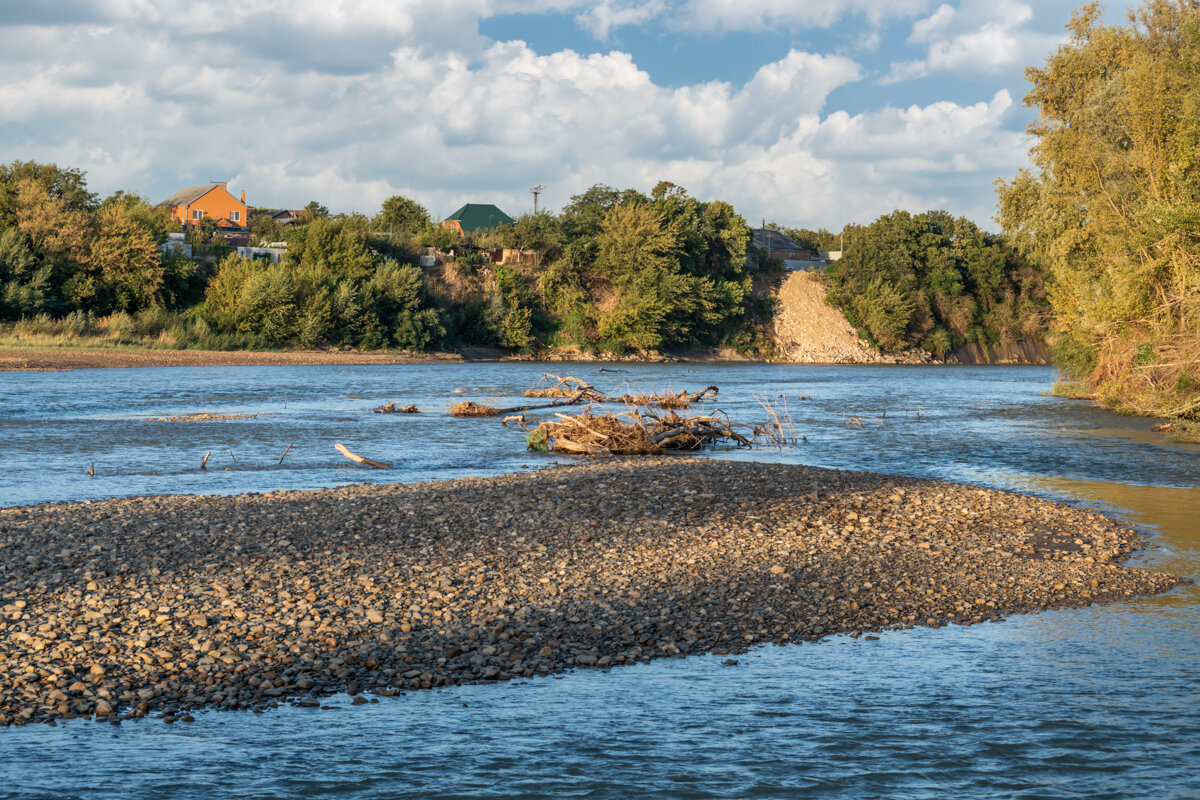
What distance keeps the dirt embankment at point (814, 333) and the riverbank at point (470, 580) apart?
3109 inches

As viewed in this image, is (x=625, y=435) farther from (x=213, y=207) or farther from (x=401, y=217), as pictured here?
(x=213, y=207)

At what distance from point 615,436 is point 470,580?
11.6 metres

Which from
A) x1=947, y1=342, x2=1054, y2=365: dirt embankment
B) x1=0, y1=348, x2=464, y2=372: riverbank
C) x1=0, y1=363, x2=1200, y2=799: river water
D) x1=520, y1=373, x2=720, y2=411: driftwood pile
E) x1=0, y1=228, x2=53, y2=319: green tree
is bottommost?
x1=0, y1=363, x2=1200, y2=799: river water

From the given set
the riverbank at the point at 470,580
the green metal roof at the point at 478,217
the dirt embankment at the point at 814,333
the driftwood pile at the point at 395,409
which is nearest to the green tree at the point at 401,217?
the green metal roof at the point at 478,217

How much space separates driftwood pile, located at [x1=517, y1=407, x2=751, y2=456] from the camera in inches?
835

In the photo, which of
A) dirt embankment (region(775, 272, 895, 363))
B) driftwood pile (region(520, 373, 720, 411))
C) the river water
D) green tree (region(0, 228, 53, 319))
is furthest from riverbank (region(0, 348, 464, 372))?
the river water

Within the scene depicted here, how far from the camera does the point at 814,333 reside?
9525 centimetres

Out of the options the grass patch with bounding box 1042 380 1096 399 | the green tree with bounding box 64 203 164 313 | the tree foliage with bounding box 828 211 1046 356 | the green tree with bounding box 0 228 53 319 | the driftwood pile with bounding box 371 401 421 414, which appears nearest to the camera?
the driftwood pile with bounding box 371 401 421 414

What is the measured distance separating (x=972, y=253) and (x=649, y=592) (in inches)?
3864

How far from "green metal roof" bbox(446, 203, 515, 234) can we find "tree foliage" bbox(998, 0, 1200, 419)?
8374 centimetres

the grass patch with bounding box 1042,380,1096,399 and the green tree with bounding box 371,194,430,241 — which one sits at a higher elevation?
the green tree with bounding box 371,194,430,241

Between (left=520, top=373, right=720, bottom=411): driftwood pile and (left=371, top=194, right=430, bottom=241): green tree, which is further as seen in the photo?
(left=371, top=194, right=430, bottom=241): green tree

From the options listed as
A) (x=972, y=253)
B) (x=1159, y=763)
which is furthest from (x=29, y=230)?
(x=972, y=253)

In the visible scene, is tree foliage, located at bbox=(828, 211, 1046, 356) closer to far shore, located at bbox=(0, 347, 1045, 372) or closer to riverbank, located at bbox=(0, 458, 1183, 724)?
far shore, located at bbox=(0, 347, 1045, 372)
